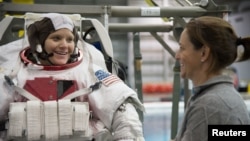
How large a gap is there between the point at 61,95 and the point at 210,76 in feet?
2.08

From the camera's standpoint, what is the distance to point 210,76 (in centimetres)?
108

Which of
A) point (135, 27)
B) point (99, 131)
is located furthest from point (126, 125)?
point (135, 27)

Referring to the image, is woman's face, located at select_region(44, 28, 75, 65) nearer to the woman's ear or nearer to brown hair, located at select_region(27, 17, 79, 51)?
brown hair, located at select_region(27, 17, 79, 51)

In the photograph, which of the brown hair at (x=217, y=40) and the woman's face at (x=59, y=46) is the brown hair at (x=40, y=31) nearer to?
the woman's face at (x=59, y=46)

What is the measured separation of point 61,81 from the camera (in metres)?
1.38

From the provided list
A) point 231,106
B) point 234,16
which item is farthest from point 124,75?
point 234,16

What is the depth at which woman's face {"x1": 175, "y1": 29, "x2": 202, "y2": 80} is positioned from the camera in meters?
1.09

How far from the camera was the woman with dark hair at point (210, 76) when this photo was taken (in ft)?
3.24

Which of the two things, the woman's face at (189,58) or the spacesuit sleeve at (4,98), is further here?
the spacesuit sleeve at (4,98)

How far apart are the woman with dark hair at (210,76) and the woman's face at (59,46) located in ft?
1.91

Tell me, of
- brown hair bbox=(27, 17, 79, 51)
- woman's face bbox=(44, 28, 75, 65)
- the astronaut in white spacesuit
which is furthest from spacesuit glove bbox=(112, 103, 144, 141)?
brown hair bbox=(27, 17, 79, 51)

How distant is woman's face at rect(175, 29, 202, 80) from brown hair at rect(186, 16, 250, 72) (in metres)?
0.02

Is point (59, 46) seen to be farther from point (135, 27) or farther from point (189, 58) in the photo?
point (135, 27)

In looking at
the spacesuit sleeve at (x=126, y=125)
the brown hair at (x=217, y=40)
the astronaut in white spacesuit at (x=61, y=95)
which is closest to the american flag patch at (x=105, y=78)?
the astronaut in white spacesuit at (x=61, y=95)
